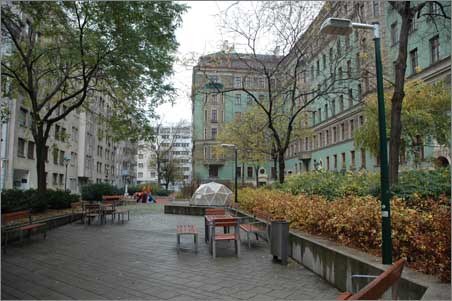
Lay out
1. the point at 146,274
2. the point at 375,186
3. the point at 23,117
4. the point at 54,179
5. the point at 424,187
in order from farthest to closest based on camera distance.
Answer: the point at 54,179
the point at 23,117
the point at 375,186
the point at 424,187
the point at 146,274

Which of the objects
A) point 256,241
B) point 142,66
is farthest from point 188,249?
point 142,66

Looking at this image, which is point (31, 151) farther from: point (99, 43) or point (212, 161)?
point (212, 161)

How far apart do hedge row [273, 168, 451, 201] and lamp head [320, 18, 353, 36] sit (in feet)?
11.1

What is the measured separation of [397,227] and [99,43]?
12.2 metres

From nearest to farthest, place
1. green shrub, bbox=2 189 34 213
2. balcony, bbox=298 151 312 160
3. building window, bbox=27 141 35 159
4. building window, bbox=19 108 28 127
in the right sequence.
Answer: green shrub, bbox=2 189 34 213 < building window, bbox=19 108 28 127 < building window, bbox=27 141 35 159 < balcony, bbox=298 151 312 160

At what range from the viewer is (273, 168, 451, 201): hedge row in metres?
8.02

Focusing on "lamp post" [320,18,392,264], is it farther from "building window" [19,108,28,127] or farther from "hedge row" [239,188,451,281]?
"building window" [19,108,28,127]

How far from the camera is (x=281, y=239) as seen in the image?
25.0ft

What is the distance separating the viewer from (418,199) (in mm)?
7297

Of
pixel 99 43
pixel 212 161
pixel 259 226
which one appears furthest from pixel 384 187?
pixel 212 161

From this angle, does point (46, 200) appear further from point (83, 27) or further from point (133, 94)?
point (83, 27)

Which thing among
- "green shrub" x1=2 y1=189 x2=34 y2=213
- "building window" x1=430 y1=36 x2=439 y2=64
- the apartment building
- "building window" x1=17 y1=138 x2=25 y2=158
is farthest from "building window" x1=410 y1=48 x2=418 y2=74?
"building window" x1=17 y1=138 x2=25 y2=158

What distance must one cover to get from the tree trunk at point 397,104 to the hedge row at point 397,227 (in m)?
1.67

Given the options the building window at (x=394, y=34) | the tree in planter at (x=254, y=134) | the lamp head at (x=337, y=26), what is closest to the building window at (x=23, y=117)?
the tree in planter at (x=254, y=134)
